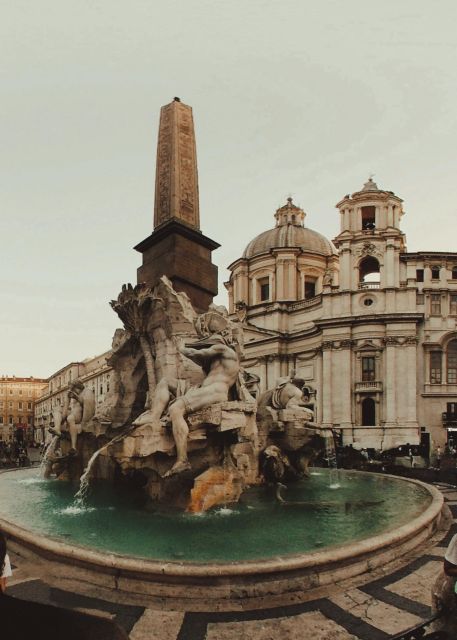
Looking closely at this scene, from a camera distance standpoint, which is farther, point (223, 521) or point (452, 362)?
point (452, 362)

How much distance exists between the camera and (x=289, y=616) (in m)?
4.01

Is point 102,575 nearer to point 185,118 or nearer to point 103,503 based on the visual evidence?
point 103,503

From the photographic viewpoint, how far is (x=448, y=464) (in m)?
21.5

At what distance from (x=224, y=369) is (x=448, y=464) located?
1742 centimetres

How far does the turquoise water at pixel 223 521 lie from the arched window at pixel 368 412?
97.9ft

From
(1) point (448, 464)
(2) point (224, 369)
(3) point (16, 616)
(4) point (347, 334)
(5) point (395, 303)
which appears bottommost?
(1) point (448, 464)

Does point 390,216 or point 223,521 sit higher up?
point 390,216

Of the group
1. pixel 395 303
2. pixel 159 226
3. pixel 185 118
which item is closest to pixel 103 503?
pixel 159 226

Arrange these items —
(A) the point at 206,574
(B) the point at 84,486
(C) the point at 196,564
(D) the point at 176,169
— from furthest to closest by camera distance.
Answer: (D) the point at 176,169
(B) the point at 84,486
(C) the point at 196,564
(A) the point at 206,574

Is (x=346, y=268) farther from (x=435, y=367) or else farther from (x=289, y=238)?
(x=289, y=238)

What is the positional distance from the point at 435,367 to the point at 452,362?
1.47 m

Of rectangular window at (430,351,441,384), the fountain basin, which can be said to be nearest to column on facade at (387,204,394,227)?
rectangular window at (430,351,441,384)

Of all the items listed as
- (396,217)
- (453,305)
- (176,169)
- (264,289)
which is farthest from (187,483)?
(264,289)

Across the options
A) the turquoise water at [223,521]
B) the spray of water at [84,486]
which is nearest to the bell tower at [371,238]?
the turquoise water at [223,521]
